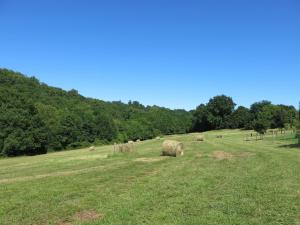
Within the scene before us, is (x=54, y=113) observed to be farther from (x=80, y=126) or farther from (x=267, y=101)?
(x=267, y=101)

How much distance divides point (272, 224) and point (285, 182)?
5440 mm

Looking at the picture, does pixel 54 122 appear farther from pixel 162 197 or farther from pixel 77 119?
pixel 162 197

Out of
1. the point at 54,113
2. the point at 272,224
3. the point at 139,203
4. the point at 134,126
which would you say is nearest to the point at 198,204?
the point at 139,203

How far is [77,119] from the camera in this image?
→ 98.8 metres

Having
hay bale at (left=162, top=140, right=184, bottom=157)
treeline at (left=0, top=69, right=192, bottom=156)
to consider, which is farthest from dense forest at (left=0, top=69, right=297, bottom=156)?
hay bale at (left=162, top=140, right=184, bottom=157)

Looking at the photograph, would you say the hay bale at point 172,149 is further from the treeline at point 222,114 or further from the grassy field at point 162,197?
the treeline at point 222,114

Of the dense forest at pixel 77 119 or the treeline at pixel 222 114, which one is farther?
the treeline at pixel 222 114

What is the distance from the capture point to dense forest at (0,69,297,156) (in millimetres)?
72562

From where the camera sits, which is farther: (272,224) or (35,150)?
(35,150)

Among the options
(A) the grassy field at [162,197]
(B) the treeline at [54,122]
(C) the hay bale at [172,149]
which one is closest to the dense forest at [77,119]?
(B) the treeline at [54,122]

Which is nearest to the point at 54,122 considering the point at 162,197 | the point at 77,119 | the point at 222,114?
the point at 77,119

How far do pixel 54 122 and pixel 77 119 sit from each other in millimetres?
9653

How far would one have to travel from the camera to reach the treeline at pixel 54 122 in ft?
238

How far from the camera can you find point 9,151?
7031 cm
